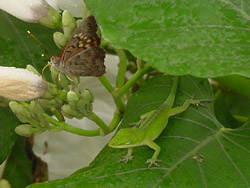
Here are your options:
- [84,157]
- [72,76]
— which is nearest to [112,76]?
[84,157]

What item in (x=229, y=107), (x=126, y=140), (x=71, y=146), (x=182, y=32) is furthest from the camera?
(x=229, y=107)

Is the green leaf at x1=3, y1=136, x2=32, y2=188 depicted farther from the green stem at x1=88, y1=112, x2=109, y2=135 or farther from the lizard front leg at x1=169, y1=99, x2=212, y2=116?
the lizard front leg at x1=169, y1=99, x2=212, y2=116

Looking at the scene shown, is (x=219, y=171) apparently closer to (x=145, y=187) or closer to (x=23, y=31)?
(x=145, y=187)

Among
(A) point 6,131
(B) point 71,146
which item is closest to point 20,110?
(A) point 6,131

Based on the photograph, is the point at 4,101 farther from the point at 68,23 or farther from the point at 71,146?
the point at 71,146

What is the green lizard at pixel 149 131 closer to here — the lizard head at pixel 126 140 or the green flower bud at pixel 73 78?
the lizard head at pixel 126 140

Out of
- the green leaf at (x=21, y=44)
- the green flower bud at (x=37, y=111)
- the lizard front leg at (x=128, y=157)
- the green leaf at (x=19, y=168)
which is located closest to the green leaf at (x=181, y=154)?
the lizard front leg at (x=128, y=157)
